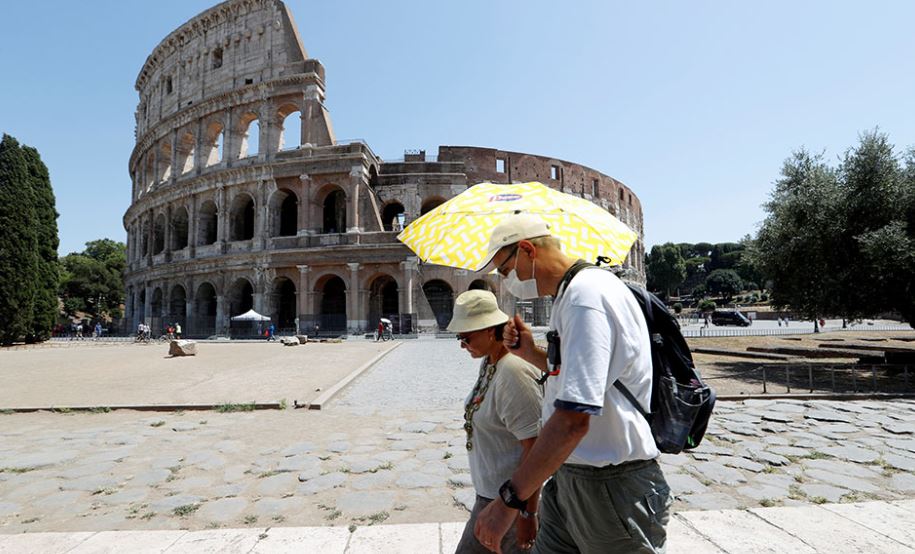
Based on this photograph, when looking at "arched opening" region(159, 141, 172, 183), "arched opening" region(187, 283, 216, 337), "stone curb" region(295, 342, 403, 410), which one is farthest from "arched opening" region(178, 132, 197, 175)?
"stone curb" region(295, 342, 403, 410)

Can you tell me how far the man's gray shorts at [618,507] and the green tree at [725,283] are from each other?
8418cm

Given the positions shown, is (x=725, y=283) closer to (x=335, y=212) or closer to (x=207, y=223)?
(x=335, y=212)

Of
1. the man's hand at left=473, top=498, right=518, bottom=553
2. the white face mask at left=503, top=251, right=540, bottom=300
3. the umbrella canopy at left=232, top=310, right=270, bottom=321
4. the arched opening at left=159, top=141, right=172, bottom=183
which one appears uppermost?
the arched opening at left=159, top=141, right=172, bottom=183

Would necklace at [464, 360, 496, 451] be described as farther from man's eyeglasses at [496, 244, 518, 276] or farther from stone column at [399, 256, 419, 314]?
stone column at [399, 256, 419, 314]

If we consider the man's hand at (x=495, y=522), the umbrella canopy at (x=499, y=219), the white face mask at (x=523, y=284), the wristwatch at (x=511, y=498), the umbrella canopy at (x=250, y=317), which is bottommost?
the man's hand at (x=495, y=522)

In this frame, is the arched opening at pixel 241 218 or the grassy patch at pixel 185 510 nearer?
the grassy patch at pixel 185 510

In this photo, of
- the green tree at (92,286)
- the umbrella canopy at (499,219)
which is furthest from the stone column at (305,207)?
the green tree at (92,286)

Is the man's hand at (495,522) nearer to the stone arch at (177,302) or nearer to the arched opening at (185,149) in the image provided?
the stone arch at (177,302)

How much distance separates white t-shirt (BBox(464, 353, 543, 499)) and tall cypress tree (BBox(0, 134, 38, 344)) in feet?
114

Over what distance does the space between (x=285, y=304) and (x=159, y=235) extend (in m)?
13.3

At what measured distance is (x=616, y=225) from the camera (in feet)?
9.50

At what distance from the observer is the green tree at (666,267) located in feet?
241

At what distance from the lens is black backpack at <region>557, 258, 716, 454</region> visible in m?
1.41

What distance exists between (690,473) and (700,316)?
50930 mm
